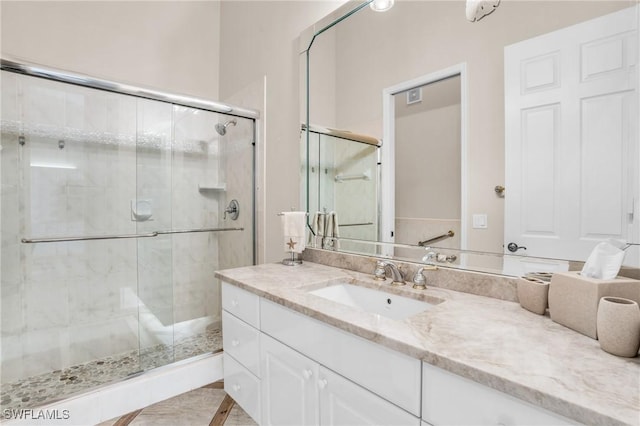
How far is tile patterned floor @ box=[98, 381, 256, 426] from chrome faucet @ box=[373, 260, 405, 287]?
3.30ft

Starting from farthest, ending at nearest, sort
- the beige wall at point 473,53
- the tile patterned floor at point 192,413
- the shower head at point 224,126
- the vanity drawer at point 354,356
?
the shower head at point 224,126, the tile patterned floor at point 192,413, the beige wall at point 473,53, the vanity drawer at point 354,356

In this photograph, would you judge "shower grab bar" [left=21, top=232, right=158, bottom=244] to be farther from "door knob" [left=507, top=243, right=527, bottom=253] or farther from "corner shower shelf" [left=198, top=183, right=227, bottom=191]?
"door knob" [left=507, top=243, right=527, bottom=253]

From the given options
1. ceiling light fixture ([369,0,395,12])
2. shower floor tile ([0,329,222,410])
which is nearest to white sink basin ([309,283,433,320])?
shower floor tile ([0,329,222,410])

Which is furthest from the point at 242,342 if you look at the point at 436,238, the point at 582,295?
the point at 582,295

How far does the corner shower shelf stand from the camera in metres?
2.28

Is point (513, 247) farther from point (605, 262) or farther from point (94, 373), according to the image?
point (94, 373)

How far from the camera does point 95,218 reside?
1987 millimetres

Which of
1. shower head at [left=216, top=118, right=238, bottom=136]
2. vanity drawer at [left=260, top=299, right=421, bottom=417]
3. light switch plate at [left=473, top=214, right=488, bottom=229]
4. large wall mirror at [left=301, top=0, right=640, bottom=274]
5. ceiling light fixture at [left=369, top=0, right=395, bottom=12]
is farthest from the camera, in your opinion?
shower head at [left=216, top=118, right=238, bottom=136]

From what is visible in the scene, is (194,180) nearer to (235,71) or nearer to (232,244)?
(232,244)

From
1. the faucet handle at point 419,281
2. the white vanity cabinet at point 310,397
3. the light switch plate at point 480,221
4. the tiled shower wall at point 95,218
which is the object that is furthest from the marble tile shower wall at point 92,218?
the light switch plate at point 480,221

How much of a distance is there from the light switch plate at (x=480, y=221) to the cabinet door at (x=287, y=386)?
733 millimetres

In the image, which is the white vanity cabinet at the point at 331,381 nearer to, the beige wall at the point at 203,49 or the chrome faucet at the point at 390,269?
the chrome faucet at the point at 390,269

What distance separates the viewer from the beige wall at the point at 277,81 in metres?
1.85

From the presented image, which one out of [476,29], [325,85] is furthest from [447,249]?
[325,85]
